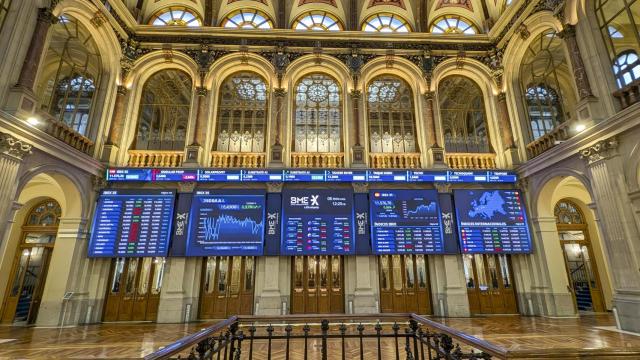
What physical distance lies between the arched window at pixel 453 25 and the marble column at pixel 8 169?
1368cm

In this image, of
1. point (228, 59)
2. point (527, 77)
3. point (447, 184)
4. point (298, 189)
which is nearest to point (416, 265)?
point (447, 184)

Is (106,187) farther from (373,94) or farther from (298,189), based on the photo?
(373,94)

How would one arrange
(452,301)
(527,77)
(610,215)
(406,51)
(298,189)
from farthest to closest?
(406,51)
(527,77)
(298,189)
(452,301)
(610,215)

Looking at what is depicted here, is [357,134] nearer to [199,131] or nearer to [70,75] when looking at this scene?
[199,131]

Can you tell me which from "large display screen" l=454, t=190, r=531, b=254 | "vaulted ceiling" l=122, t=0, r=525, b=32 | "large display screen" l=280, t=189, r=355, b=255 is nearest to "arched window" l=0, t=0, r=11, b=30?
"vaulted ceiling" l=122, t=0, r=525, b=32

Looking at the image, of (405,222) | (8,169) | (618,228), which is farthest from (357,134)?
(8,169)

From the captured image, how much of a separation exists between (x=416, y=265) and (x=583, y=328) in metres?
4.12

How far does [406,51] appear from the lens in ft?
37.1

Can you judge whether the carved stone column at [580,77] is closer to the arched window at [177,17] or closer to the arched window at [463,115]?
the arched window at [463,115]

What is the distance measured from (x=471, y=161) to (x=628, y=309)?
5452 millimetres

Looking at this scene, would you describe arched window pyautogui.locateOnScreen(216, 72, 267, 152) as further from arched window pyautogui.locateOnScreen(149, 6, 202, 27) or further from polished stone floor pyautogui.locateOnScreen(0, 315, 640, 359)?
polished stone floor pyautogui.locateOnScreen(0, 315, 640, 359)

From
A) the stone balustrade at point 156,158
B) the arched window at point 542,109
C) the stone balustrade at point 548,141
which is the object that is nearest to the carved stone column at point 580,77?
the stone balustrade at point 548,141

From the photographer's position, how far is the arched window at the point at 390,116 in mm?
10734

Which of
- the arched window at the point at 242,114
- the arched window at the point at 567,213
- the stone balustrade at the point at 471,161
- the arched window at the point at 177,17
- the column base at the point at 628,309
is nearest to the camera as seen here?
the column base at the point at 628,309
